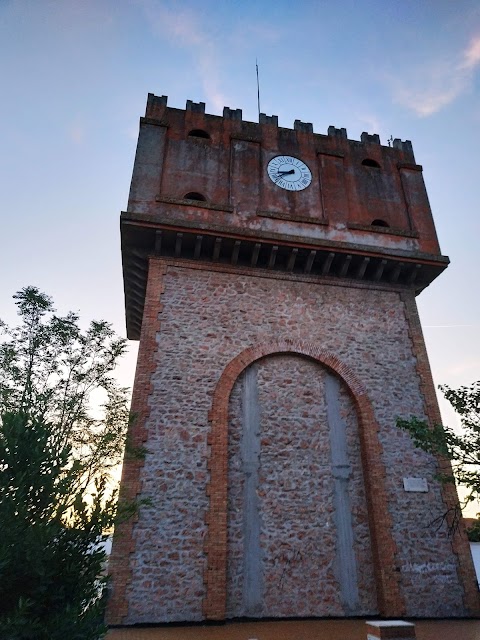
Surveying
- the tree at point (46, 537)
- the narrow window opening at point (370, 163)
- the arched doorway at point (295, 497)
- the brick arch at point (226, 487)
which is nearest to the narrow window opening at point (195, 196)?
the brick arch at point (226, 487)

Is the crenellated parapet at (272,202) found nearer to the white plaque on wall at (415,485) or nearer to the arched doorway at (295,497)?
the arched doorway at (295,497)

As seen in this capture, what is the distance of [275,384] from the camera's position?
10.0 meters

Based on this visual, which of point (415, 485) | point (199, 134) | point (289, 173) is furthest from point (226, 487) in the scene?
point (199, 134)

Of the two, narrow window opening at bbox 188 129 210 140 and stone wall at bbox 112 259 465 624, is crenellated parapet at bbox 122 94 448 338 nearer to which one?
narrow window opening at bbox 188 129 210 140

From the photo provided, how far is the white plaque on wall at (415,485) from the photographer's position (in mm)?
9361

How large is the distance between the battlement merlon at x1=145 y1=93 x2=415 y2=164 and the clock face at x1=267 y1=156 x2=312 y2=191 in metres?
1.47

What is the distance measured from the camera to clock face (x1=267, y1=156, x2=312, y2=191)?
493 inches

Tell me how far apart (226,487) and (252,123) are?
1067cm

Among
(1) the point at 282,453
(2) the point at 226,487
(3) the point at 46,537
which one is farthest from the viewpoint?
(1) the point at 282,453

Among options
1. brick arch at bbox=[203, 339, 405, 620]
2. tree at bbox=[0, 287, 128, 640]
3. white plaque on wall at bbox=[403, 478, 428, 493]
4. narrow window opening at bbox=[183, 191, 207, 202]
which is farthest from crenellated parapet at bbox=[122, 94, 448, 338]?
tree at bbox=[0, 287, 128, 640]

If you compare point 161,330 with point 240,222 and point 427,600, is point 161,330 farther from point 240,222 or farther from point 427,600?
point 427,600

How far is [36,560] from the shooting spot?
376 cm

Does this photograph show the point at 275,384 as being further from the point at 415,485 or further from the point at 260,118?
the point at 260,118

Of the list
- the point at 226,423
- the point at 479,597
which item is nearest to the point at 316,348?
the point at 226,423
